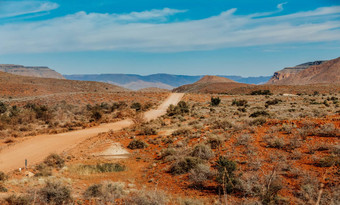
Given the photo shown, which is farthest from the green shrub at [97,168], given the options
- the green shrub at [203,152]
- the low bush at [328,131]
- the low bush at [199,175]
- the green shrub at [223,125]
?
the low bush at [328,131]

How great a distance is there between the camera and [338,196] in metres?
5.95

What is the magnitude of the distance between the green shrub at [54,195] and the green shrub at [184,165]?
4.70 m

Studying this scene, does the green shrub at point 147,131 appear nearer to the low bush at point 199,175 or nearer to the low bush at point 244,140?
the low bush at point 244,140

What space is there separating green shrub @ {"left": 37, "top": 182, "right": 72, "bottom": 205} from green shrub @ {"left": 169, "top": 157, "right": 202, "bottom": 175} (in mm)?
4699

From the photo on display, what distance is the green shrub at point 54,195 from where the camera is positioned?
669 centimetres

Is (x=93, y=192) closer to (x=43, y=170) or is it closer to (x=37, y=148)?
(x=43, y=170)

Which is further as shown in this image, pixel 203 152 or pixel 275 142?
pixel 203 152

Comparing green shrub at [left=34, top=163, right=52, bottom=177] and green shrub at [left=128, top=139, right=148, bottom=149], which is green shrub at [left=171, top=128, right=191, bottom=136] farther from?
green shrub at [left=34, top=163, right=52, bottom=177]

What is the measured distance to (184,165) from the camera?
33.4 ft

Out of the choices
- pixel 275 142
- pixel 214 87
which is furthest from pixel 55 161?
pixel 214 87

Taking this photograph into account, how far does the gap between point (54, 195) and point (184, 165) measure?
547 cm

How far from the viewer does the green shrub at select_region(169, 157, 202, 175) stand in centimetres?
995

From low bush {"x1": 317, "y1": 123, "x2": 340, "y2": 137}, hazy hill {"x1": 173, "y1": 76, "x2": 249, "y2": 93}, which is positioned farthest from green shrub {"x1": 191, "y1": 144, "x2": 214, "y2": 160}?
hazy hill {"x1": 173, "y1": 76, "x2": 249, "y2": 93}

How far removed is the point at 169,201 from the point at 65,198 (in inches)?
129
